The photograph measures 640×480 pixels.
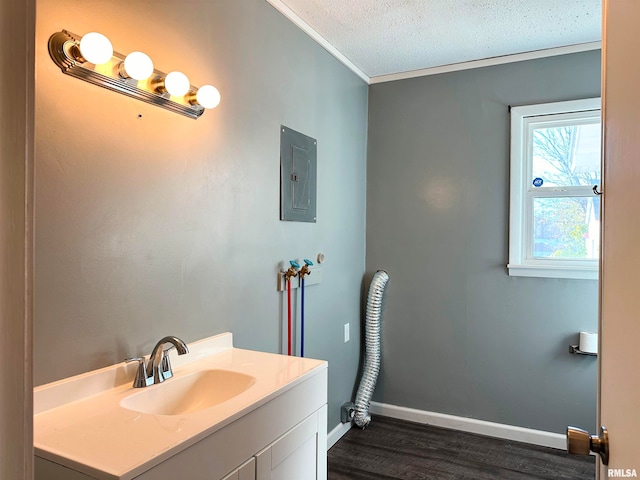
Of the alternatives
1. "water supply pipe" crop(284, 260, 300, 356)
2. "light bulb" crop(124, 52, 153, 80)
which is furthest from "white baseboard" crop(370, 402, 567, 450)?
"light bulb" crop(124, 52, 153, 80)

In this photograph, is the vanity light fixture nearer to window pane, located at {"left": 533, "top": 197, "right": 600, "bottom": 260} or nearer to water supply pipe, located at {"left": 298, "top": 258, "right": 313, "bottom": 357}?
water supply pipe, located at {"left": 298, "top": 258, "right": 313, "bottom": 357}

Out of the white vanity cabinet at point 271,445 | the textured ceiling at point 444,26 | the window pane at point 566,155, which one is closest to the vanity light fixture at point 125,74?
the textured ceiling at point 444,26

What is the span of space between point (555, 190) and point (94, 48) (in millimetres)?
2615

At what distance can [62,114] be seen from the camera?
1235 millimetres

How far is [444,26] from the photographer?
2.46m

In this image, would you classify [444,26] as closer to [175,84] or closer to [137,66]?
[175,84]

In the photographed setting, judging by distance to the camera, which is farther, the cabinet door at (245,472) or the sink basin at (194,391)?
the sink basin at (194,391)

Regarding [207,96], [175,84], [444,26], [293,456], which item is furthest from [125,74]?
[444,26]

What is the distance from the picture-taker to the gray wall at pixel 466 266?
2.75m

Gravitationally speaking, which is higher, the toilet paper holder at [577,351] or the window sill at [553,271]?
the window sill at [553,271]

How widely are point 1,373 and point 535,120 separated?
10.0ft

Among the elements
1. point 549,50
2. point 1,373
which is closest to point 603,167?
point 1,373

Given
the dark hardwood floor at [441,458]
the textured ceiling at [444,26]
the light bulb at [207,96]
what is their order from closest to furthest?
the light bulb at [207,96], the textured ceiling at [444,26], the dark hardwood floor at [441,458]

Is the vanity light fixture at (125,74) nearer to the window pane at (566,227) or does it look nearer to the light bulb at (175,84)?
the light bulb at (175,84)
